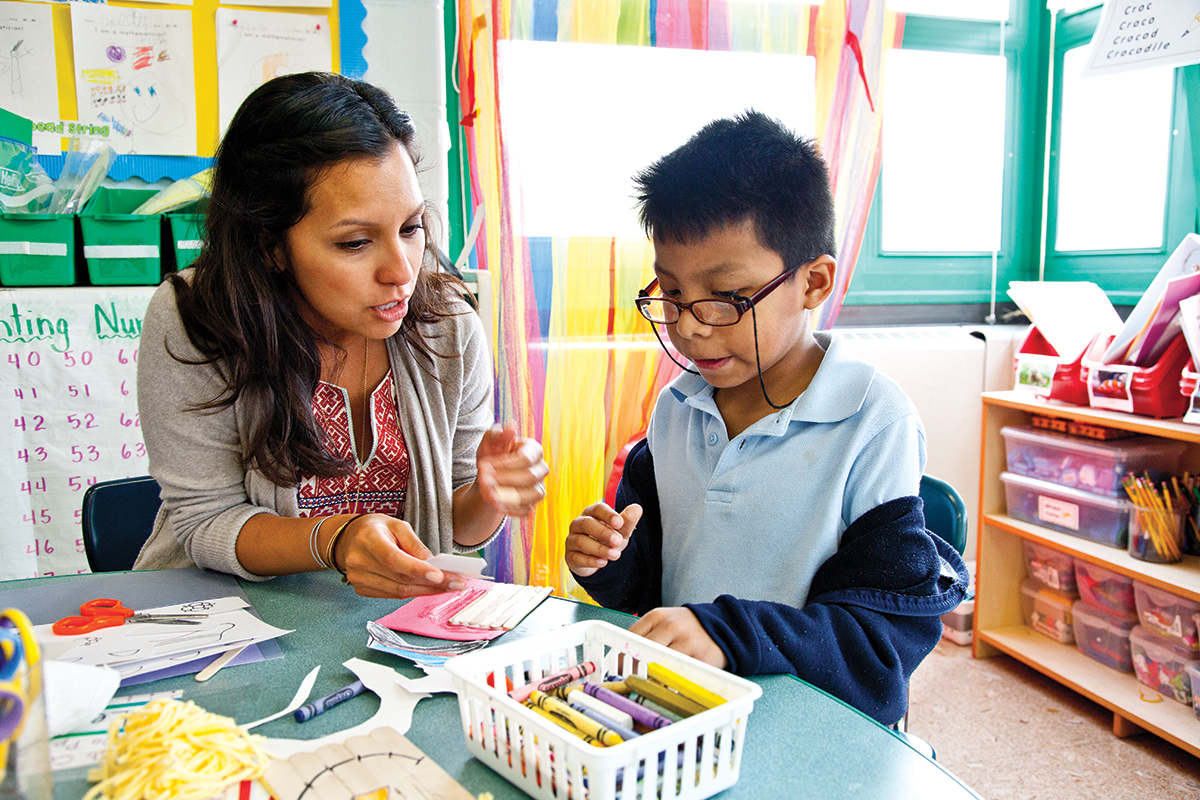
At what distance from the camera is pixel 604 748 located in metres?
0.47

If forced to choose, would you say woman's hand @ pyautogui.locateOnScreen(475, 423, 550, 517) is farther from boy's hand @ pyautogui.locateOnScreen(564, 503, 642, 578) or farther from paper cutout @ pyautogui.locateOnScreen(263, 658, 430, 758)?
paper cutout @ pyautogui.locateOnScreen(263, 658, 430, 758)

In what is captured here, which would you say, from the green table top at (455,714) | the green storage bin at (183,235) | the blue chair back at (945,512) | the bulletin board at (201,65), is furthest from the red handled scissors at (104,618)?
the bulletin board at (201,65)

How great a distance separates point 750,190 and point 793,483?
344 millimetres

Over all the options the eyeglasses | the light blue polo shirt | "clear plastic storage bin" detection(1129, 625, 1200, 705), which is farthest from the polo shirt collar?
"clear plastic storage bin" detection(1129, 625, 1200, 705)

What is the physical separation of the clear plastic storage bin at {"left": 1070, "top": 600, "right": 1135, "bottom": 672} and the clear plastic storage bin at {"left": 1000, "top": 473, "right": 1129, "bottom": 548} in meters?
0.19

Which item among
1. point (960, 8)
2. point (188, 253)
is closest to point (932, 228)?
point (960, 8)

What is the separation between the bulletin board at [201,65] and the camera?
1889mm

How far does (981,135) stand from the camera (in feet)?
8.67

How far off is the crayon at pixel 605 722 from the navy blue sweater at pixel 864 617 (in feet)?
0.61

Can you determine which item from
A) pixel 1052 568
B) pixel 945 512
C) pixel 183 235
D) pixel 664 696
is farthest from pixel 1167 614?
pixel 183 235

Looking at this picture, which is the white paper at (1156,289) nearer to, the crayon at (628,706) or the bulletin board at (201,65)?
the crayon at (628,706)

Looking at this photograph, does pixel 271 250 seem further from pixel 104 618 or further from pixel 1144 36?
pixel 1144 36

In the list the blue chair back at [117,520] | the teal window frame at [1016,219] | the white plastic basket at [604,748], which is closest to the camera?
the white plastic basket at [604,748]

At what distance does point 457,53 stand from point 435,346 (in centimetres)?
112
